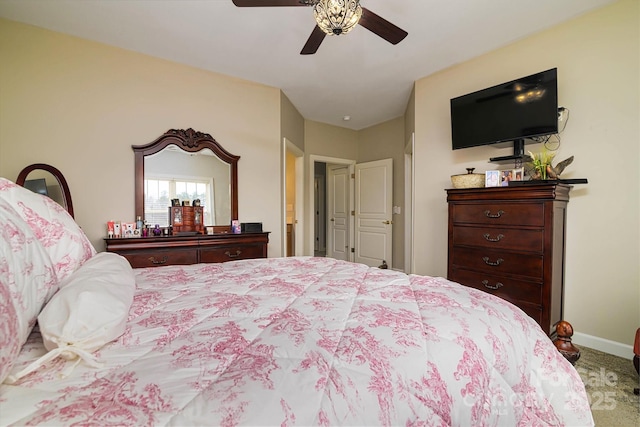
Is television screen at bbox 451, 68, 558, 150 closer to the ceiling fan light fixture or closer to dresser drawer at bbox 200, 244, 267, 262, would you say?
the ceiling fan light fixture

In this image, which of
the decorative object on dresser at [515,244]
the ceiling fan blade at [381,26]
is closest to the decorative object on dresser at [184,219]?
the ceiling fan blade at [381,26]

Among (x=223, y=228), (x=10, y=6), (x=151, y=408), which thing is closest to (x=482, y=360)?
(x=151, y=408)

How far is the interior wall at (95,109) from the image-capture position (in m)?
2.31

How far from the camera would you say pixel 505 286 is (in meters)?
2.16

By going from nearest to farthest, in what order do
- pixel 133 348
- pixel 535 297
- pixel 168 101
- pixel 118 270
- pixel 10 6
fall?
pixel 133 348 → pixel 118 270 → pixel 535 297 → pixel 10 6 → pixel 168 101

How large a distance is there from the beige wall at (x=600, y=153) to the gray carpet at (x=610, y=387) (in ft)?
0.63

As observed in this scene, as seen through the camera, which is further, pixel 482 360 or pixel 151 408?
pixel 482 360

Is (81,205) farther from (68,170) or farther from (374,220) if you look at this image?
(374,220)

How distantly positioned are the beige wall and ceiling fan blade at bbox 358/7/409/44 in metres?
1.54

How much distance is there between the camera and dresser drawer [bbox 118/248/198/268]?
8.15 ft

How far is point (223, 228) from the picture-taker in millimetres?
3217

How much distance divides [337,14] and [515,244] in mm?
2055

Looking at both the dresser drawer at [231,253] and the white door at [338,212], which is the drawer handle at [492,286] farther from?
the white door at [338,212]

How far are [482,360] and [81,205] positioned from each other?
10.6 feet
